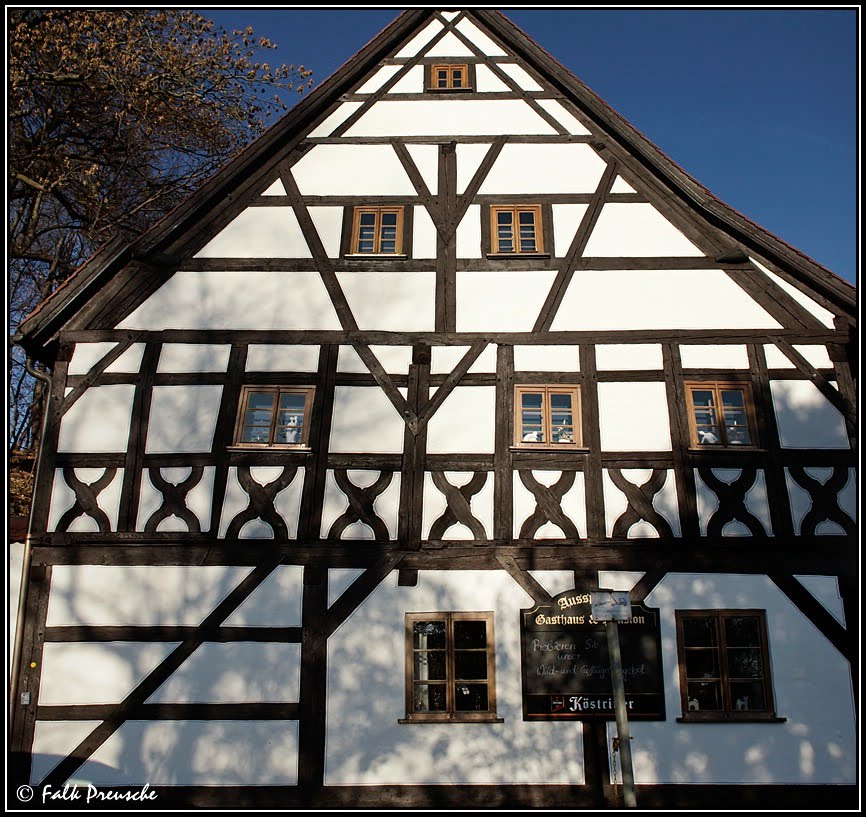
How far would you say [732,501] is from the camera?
27.2ft

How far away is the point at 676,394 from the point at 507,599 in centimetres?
320

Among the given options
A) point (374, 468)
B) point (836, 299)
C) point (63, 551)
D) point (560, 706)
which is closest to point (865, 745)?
point (560, 706)

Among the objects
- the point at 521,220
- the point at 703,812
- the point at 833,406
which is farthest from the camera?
the point at 521,220

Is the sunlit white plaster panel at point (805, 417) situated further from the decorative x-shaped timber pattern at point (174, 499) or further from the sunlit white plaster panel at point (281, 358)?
the decorative x-shaped timber pattern at point (174, 499)

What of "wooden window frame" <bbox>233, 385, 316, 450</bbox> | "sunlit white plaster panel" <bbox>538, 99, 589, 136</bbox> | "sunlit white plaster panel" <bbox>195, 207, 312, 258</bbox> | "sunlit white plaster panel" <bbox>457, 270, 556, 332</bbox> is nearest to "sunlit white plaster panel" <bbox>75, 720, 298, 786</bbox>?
"wooden window frame" <bbox>233, 385, 316, 450</bbox>

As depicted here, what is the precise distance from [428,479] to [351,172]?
4573 millimetres

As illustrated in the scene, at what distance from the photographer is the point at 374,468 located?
8422 millimetres

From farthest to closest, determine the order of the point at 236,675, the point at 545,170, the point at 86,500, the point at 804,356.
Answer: the point at 545,170
the point at 804,356
the point at 86,500
the point at 236,675

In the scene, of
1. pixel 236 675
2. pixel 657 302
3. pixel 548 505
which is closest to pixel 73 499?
pixel 236 675

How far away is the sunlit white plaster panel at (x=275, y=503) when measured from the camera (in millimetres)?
8234

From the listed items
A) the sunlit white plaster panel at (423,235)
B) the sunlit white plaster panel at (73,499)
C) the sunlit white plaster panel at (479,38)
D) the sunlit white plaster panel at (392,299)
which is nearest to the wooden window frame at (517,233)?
the sunlit white plaster panel at (423,235)

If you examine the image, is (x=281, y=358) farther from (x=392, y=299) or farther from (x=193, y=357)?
(x=392, y=299)

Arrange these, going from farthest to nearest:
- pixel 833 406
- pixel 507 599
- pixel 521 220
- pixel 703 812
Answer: pixel 521 220 < pixel 833 406 < pixel 507 599 < pixel 703 812

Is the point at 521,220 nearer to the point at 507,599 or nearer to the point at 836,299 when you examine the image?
the point at 836,299
